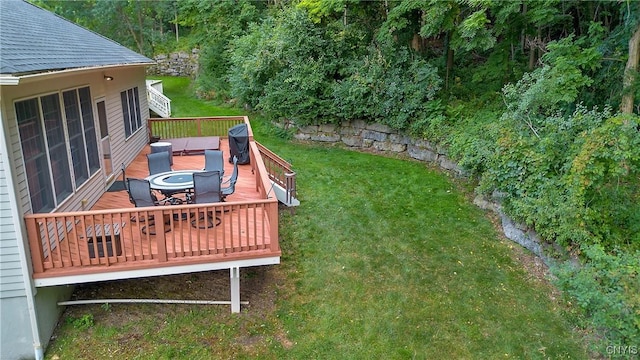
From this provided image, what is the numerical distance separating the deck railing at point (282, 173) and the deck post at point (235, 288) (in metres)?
3.62

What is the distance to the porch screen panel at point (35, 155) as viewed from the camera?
191 inches

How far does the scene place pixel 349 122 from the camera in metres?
14.6

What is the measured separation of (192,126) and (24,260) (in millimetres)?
9146

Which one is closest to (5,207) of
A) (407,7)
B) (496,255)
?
(496,255)

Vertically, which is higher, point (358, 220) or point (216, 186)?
point (216, 186)

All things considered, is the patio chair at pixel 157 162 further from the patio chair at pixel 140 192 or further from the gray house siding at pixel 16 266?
the gray house siding at pixel 16 266

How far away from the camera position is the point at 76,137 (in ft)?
21.8

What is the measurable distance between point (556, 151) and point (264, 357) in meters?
6.25

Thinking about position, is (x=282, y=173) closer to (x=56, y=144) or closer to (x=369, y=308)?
(x=369, y=308)

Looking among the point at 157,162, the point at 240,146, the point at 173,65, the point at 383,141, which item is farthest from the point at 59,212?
the point at 173,65

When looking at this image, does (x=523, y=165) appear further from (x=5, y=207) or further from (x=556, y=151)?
(x=5, y=207)

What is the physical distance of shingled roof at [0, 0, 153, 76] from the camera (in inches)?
177

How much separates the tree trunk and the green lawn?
3.95m

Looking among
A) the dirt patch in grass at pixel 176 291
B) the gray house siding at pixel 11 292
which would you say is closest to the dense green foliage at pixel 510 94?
the dirt patch in grass at pixel 176 291
